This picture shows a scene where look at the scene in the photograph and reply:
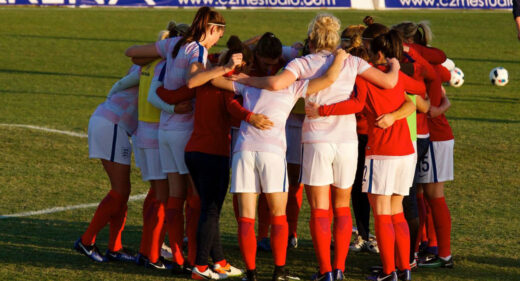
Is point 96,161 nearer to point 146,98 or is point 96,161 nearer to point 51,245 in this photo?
point 51,245

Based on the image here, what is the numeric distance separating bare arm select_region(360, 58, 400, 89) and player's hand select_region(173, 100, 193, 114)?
1411 millimetres

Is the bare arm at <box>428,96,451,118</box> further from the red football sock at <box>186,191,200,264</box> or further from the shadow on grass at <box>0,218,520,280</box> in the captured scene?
the red football sock at <box>186,191,200,264</box>

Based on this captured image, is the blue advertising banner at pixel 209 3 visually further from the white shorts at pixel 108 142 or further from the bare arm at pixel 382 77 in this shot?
the bare arm at pixel 382 77

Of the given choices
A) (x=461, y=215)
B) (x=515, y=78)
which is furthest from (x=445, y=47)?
(x=461, y=215)

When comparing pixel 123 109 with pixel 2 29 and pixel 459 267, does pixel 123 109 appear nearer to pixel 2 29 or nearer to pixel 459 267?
pixel 459 267

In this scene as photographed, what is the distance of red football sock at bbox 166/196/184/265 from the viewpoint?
726cm

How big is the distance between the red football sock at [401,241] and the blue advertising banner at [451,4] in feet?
97.4

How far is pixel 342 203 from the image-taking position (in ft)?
22.9

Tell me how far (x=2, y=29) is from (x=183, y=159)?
20.0 metres

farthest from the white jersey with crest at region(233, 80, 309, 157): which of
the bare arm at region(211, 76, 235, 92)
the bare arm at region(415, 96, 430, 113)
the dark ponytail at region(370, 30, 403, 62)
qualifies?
the bare arm at region(415, 96, 430, 113)

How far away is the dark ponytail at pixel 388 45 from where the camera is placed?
274 inches

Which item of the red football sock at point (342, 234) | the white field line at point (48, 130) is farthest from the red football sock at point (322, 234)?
the white field line at point (48, 130)

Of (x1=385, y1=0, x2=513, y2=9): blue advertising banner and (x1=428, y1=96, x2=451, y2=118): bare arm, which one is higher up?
(x1=385, y1=0, x2=513, y2=9): blue advertising banner

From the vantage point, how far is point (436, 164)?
773 centimetres
